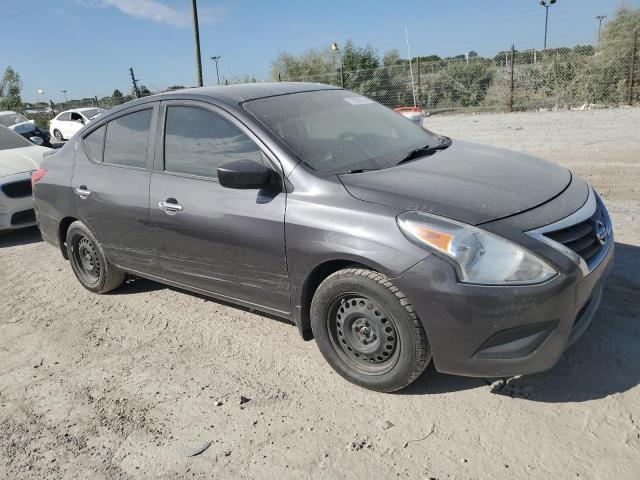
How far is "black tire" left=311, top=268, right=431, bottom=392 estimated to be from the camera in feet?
9.16

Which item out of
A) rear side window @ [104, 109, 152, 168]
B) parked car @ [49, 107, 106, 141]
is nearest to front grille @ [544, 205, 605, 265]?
rear side window @ [104, 109, 152, 168]

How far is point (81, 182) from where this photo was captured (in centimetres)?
464

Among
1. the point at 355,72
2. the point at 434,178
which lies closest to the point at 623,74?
the point at 355,72

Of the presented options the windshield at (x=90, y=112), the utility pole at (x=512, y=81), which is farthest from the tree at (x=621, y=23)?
the windshield at (x=90, y=112)

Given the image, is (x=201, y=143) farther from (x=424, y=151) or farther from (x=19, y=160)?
(x=19, y=160)

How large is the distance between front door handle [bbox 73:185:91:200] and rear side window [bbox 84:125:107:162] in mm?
259

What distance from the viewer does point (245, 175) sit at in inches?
124

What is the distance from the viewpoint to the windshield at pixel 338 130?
338 cm

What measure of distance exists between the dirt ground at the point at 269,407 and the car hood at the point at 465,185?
992mm

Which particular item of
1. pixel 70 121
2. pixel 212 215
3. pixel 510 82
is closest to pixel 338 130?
pixel 212 215

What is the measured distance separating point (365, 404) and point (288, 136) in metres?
1.67

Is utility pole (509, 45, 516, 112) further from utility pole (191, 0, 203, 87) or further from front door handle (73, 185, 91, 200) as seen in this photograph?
front door handle (73, 185, 91, 200)

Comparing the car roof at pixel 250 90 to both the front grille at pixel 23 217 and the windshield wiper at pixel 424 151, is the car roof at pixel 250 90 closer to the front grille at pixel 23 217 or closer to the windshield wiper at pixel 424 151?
the windshield wiper at pixel 424 151

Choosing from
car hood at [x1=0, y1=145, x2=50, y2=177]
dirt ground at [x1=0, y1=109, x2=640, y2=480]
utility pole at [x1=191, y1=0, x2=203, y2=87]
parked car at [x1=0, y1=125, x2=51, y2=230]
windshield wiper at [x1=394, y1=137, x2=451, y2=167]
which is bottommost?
dirt ground at [x1=0, y1=109, x2=640, y2=480]
